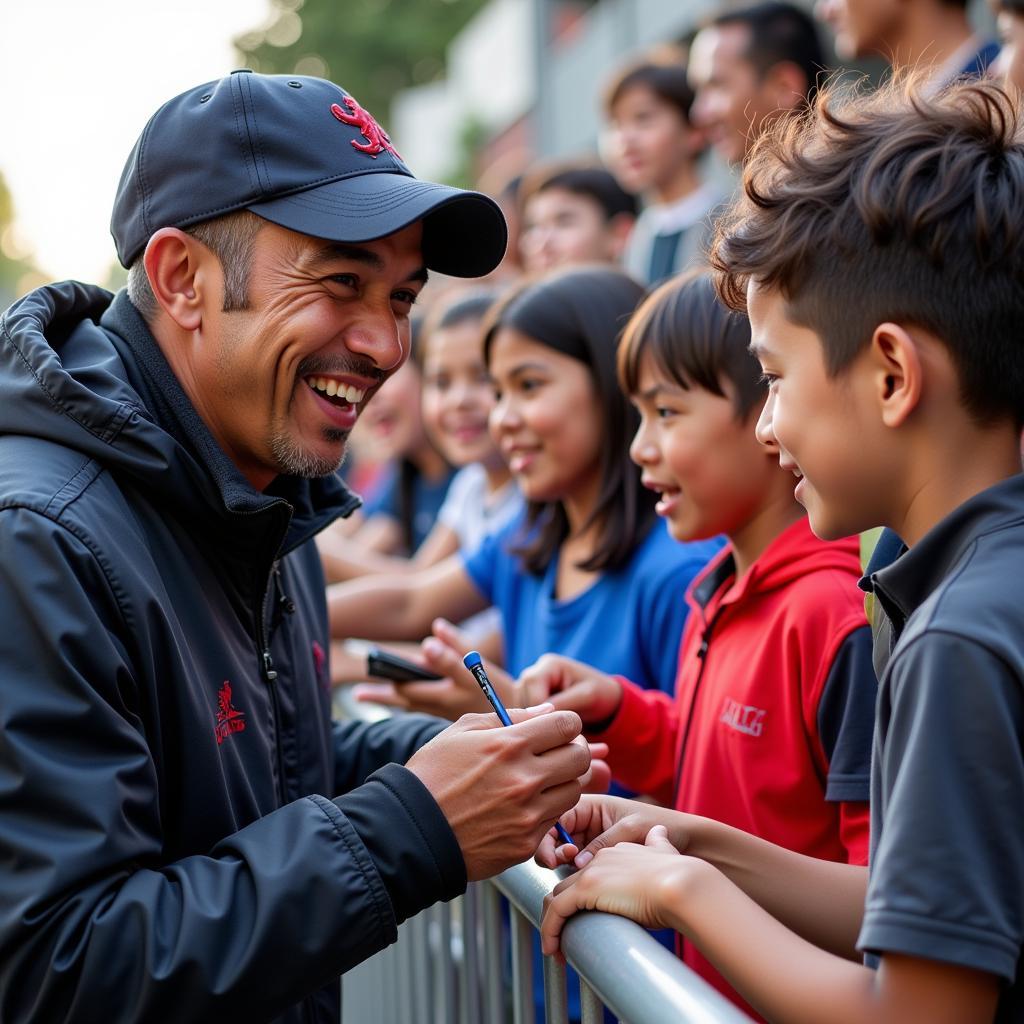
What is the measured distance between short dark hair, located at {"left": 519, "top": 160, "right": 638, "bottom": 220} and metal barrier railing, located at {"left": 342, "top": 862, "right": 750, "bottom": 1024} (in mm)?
4019

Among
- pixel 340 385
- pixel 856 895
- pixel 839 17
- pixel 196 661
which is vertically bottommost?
pixel 856 895

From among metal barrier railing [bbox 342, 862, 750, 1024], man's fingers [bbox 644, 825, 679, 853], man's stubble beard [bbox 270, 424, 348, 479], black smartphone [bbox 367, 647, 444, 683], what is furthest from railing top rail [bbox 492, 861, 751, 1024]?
black smartphone [bbox 367, 647, 444, 683]

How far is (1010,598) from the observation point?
4.48 feet

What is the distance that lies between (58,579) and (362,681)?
2.13 meters

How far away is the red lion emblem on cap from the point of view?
236 centimetres

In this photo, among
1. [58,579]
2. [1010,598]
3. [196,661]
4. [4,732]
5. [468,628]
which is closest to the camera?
[1010,598]

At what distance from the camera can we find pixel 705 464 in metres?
2.72

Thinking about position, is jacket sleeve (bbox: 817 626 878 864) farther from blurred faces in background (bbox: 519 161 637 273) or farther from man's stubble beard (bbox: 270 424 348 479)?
blurred faces in background (bbox: 519 161 637 273)

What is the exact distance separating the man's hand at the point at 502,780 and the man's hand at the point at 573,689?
1.99 feet

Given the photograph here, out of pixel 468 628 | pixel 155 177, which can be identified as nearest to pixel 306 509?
pixel 155 177

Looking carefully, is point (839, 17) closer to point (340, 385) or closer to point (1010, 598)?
point (340, 385)

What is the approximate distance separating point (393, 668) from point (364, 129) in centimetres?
125

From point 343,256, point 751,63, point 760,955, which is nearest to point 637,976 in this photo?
point 760,955

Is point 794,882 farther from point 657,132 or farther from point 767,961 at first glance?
point 657,132
